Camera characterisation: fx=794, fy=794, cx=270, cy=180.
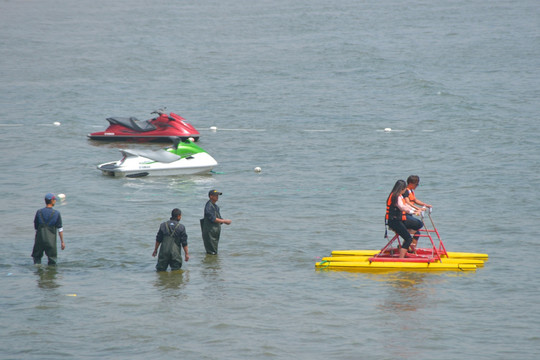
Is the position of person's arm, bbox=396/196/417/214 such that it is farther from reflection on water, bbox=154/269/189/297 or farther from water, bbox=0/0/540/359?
reflection on water, bbox=154/269/189/297

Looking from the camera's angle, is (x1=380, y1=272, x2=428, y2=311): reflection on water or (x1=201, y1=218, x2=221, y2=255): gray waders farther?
(x1=201, y1=218, x2=221, y2=255): gray waders

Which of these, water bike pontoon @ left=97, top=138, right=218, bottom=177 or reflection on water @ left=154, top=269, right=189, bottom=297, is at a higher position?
water bike pontoon @ left=97, top=138, right=218, bottom=177

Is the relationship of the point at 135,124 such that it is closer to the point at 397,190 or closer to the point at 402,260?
the point at 402,260

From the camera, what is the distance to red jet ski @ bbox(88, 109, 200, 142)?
32.0 metres

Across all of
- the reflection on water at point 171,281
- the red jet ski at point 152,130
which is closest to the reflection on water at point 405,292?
the reflection on water at point 171,281

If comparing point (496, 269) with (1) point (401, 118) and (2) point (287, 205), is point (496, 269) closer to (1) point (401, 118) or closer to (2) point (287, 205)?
(2) point (287, 205)

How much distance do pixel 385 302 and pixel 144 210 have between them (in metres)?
9.87

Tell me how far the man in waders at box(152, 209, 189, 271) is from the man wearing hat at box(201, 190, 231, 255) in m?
1.20

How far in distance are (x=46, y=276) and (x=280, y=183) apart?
11.5 meters

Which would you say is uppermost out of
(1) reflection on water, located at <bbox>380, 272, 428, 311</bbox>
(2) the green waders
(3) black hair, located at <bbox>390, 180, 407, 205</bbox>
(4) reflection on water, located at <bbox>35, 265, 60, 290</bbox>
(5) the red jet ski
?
(5) the red jet ski

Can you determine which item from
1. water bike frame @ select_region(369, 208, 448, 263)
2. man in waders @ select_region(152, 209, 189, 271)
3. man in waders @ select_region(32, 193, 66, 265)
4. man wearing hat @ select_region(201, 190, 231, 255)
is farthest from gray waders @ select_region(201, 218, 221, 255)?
water bike frame @ select_region(369, 208, 448, 263)

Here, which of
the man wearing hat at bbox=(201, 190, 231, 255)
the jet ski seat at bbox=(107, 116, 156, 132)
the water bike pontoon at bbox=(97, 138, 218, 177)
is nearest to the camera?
the man wearing hat at bbox=(201, 190, 231, 255)

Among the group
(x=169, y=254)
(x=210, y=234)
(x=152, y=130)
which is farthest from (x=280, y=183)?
(x=169, y=254)

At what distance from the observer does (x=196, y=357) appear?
13.2 m
